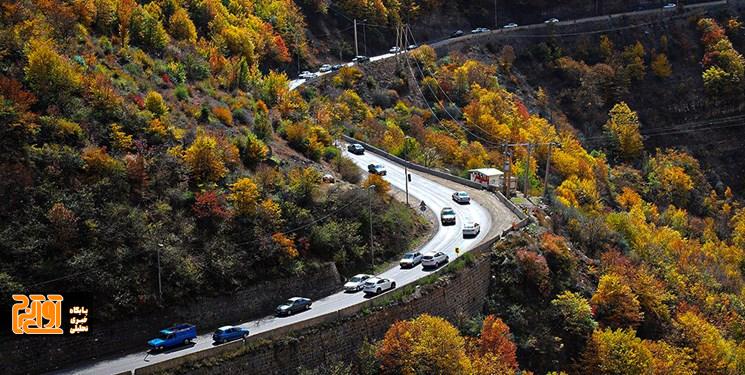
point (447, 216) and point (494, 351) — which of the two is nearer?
point (494, 351)

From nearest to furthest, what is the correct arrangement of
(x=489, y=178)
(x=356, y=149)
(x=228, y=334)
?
(x=228, y=334) → (x=489, y=178) → (x=356, y=149)

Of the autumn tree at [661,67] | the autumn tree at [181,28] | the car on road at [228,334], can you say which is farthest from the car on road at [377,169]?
the autumn tree at [661,67]

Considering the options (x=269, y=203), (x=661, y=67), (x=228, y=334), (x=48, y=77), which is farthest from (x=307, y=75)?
(x=228, y=334)

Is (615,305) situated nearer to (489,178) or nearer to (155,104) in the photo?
(489,178)

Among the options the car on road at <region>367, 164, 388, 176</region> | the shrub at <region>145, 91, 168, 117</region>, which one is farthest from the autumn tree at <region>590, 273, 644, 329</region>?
the shrub at <region>145, 91, 168, 117</region>

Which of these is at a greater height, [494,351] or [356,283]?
[356,283]

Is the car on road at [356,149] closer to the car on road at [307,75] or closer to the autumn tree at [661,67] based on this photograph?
the car on road at [307,75]

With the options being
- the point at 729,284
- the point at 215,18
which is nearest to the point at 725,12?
the point at 729,284

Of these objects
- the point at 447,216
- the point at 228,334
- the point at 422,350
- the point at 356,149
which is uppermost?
the point at 356,149
